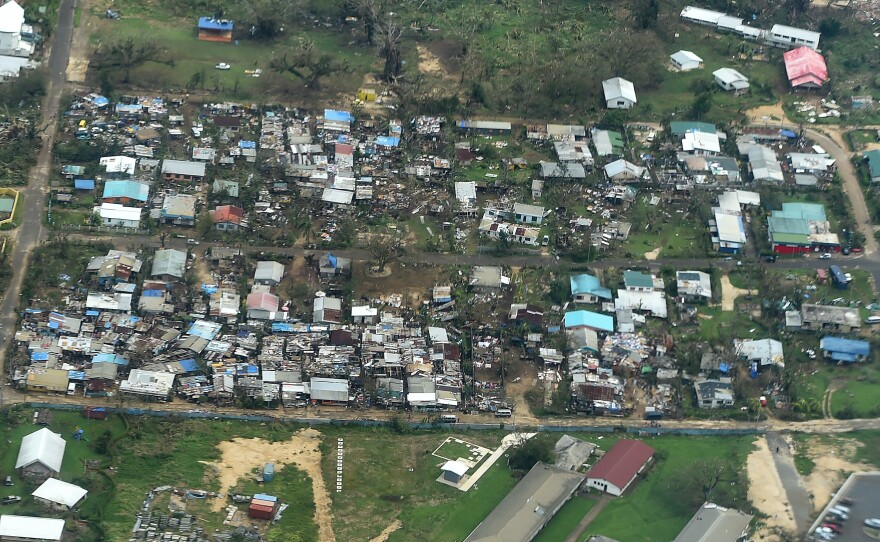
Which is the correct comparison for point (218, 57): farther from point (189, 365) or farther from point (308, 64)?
point (189, 365)

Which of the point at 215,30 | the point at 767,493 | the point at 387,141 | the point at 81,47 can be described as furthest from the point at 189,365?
the point at 215,30

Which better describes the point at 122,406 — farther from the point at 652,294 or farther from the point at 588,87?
the point at 588,87

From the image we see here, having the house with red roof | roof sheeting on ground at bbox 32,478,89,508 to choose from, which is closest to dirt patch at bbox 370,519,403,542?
roof sheeting on ground at bbox 32,478,89,508

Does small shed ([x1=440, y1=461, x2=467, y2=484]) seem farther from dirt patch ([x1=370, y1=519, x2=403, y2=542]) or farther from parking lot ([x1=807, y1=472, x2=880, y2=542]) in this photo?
parking lot ([x1=807, y1=472, x2=880, y2=542])

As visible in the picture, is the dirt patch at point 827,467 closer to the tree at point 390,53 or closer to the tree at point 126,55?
the tree at point 390,53

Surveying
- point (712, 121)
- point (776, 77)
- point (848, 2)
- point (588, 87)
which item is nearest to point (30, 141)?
point (588, 87)
